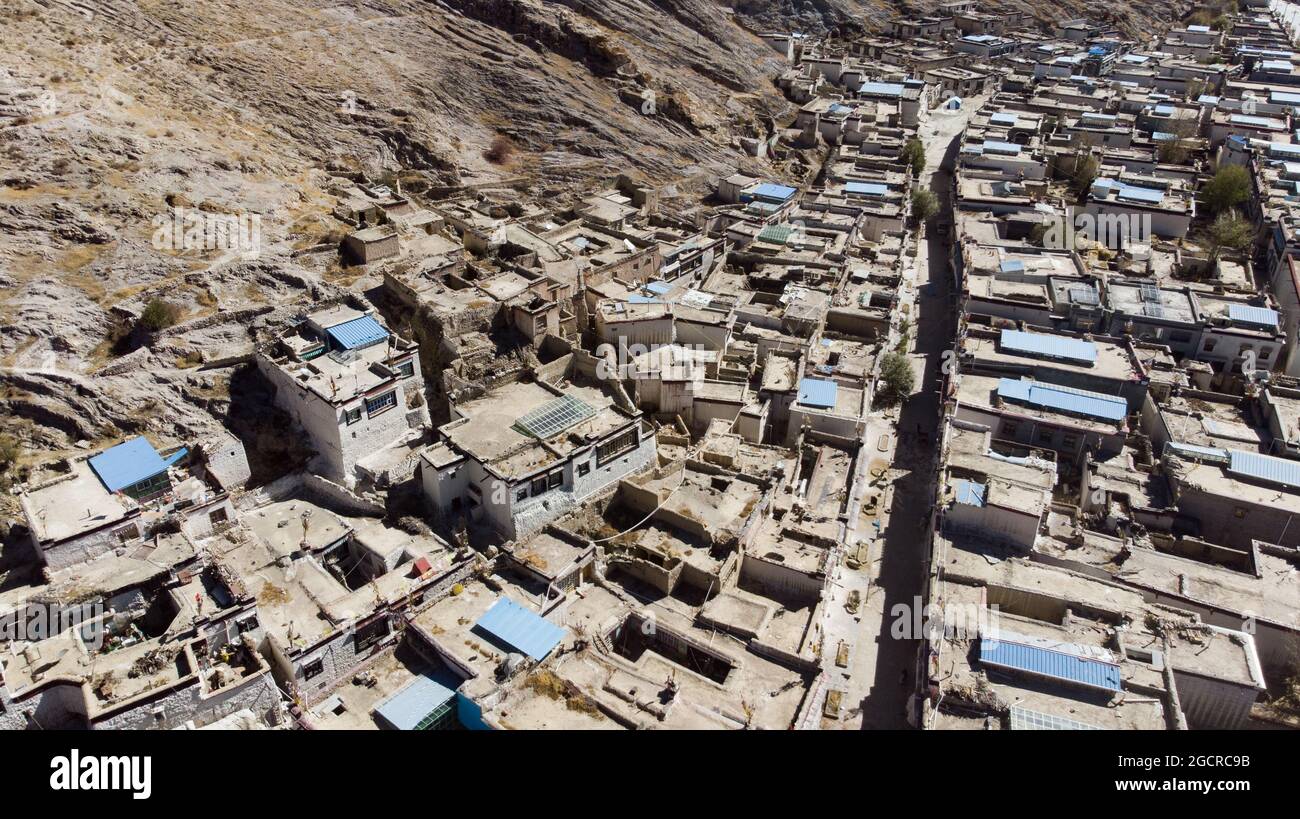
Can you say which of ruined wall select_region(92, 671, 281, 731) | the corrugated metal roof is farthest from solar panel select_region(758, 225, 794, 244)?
ruined wall select_region(92, 671, 281, 731)

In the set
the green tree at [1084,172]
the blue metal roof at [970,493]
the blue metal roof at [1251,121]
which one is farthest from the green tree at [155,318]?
the blue metal roof at [1251,121]

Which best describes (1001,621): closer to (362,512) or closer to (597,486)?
(597,486)

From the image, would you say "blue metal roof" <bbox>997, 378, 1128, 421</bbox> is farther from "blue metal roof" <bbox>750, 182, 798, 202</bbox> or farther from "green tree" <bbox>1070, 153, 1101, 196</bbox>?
"green tree" <bbox>1070, 153, 1101, 196</bbox>

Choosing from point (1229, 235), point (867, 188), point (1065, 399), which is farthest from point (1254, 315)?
point (867, 188)

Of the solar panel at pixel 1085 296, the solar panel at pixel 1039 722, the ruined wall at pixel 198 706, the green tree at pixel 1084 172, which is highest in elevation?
the green tree at pixel 1084 172

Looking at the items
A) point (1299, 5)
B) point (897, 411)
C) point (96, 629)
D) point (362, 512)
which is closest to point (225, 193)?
point (362, 512)

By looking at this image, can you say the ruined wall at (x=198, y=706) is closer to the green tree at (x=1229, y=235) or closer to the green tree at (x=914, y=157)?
the green tree at (x=1229, y=235)
